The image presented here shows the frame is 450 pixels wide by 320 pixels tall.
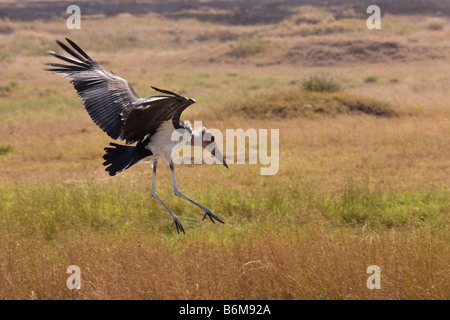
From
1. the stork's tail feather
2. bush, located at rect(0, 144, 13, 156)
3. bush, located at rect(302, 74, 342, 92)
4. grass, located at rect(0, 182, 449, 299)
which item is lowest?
bush, located at rect(0, 144, 13, 156)

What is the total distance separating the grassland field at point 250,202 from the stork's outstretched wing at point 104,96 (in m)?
0.97

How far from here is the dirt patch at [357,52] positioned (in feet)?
89.2

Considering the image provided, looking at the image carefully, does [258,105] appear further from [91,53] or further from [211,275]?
[91,53]

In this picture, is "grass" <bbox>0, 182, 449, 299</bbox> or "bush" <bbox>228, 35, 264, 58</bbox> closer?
"grass" <bbox>0, 182, 449, 299</bbox>

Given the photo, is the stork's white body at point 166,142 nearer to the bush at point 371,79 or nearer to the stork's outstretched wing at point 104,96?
the stork's outstretched wing at point 104,96

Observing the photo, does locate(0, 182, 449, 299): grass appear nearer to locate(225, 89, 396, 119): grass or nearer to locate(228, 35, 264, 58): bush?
locate(225, 89, 396, 119): grass

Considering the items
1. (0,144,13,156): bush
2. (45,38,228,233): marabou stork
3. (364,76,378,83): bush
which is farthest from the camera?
(364,76,378,83): bush

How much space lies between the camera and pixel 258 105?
14.8 m

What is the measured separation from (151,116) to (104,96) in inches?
31.0

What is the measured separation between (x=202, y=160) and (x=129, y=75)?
52.0 ft

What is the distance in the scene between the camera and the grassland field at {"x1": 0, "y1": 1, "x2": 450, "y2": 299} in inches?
177

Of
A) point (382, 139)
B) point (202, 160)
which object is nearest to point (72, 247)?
point (202, 160)

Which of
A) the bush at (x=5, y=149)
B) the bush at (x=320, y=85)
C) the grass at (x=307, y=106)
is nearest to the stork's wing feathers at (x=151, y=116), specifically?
the bush at (x=5, y=149)

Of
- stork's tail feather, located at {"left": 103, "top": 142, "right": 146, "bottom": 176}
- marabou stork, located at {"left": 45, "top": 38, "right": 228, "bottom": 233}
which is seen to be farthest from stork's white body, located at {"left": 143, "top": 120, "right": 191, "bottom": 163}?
stork's tail feather, located at {"left": 103, "top": 142, "right": 146, "bottom": 176}
